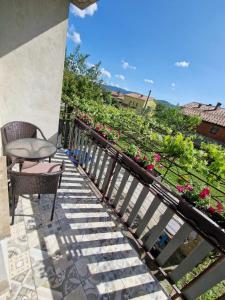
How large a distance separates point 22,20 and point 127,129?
7.06m

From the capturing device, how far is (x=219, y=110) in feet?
75.4

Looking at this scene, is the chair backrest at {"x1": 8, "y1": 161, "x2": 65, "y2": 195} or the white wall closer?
the chair backrest at {"x1": 8, "y1": 161, "x2": 65, "y2": 195}

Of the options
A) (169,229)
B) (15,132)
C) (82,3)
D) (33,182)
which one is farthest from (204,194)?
(82,3)

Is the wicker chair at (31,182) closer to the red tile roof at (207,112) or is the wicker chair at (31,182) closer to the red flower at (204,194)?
the red flower at (204,194)

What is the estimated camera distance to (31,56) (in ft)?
9.29

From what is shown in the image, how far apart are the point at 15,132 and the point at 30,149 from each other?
0.64 meters

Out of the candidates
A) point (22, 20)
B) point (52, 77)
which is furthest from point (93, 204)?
point (22, 20)

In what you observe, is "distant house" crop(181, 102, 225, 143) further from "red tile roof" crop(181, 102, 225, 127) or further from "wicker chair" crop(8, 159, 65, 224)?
"wicker chair" crop(8, 159, 65, 224)

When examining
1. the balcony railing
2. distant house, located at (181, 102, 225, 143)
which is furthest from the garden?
distant house, located at (181, 102, 225, 143)

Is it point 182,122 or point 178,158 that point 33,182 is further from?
point 182,122

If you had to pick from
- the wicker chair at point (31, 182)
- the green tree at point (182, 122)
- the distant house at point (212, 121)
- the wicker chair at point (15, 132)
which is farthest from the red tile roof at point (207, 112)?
the wicker chair at point (31, 182)

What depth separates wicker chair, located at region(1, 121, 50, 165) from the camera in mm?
2557

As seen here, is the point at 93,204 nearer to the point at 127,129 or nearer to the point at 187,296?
the point at 187,296

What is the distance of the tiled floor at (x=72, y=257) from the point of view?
4.91 ft
